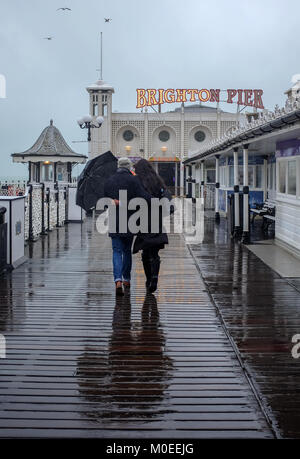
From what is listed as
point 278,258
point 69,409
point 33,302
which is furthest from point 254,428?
point 278,258

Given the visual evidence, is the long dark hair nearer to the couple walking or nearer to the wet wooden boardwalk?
the couple walking

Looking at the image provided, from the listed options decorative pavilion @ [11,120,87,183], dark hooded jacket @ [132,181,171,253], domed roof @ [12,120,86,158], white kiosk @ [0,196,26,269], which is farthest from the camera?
domed roof @ [12,120,86,158]

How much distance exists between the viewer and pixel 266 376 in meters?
4.47

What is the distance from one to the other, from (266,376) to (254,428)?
947 mm

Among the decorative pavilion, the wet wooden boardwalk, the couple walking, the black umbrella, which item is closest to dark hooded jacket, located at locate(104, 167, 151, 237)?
the couple walking

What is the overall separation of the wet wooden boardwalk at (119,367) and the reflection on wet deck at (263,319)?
5.7 inches

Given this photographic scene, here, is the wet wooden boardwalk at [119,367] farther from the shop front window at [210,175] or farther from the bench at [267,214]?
the shop front window at [210,175]

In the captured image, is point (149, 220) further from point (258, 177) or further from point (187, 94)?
point (187, 94)

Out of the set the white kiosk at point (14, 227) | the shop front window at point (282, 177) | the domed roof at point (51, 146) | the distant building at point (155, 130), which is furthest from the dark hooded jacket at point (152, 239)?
the distant building at point (155, 130)

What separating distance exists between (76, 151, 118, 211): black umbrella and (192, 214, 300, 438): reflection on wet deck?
8.36 ft

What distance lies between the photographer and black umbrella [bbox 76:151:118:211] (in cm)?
1276

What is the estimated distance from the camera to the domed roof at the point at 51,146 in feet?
117
